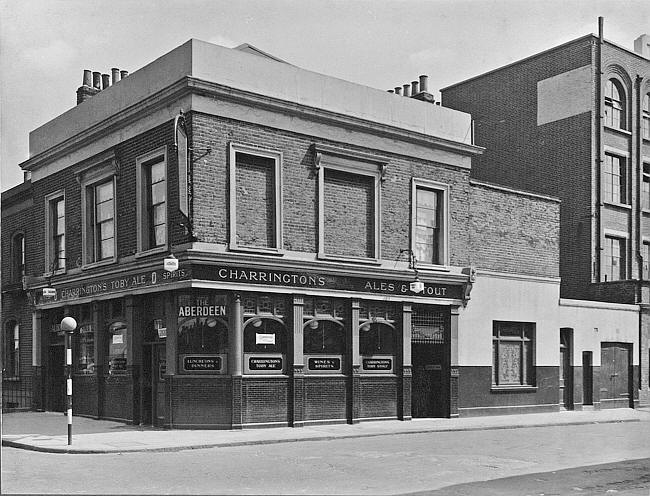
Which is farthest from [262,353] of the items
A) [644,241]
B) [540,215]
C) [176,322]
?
[644,241]

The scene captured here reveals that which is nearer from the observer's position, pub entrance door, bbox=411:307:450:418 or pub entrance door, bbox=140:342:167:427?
pub entrance door, bbox=140:342:167:427

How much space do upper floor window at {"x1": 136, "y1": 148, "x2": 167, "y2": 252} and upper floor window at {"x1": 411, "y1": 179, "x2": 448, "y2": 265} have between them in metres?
7.47

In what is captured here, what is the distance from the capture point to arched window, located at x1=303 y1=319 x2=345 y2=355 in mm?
20906

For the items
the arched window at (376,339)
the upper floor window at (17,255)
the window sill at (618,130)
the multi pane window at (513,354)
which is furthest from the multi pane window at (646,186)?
the upper floor window at (17,255)

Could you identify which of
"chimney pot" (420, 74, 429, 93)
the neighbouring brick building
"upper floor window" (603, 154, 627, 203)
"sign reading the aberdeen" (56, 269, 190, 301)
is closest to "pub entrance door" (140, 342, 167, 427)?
"sign reading the aberdeen" (56, 269, 190, 301)

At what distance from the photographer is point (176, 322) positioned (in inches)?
762

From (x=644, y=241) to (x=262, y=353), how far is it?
69.7 feet

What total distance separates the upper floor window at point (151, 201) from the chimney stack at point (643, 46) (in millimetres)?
24161

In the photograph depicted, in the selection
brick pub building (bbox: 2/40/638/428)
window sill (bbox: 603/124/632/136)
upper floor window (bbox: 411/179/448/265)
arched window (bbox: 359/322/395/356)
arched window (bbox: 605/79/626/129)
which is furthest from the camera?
arched window (bbox: 605/79/626/129)

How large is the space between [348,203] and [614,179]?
52.1 feet

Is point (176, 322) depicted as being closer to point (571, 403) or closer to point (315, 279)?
point (315, 279)

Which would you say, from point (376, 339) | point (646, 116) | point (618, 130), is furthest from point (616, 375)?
point (646, 116)

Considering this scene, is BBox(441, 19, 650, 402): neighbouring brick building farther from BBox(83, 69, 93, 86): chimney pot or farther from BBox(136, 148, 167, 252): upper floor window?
BBox(136, 148, 167, 252): upper floor window

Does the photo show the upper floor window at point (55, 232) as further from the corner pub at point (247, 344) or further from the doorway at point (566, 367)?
the doorway at point (566, 367)
